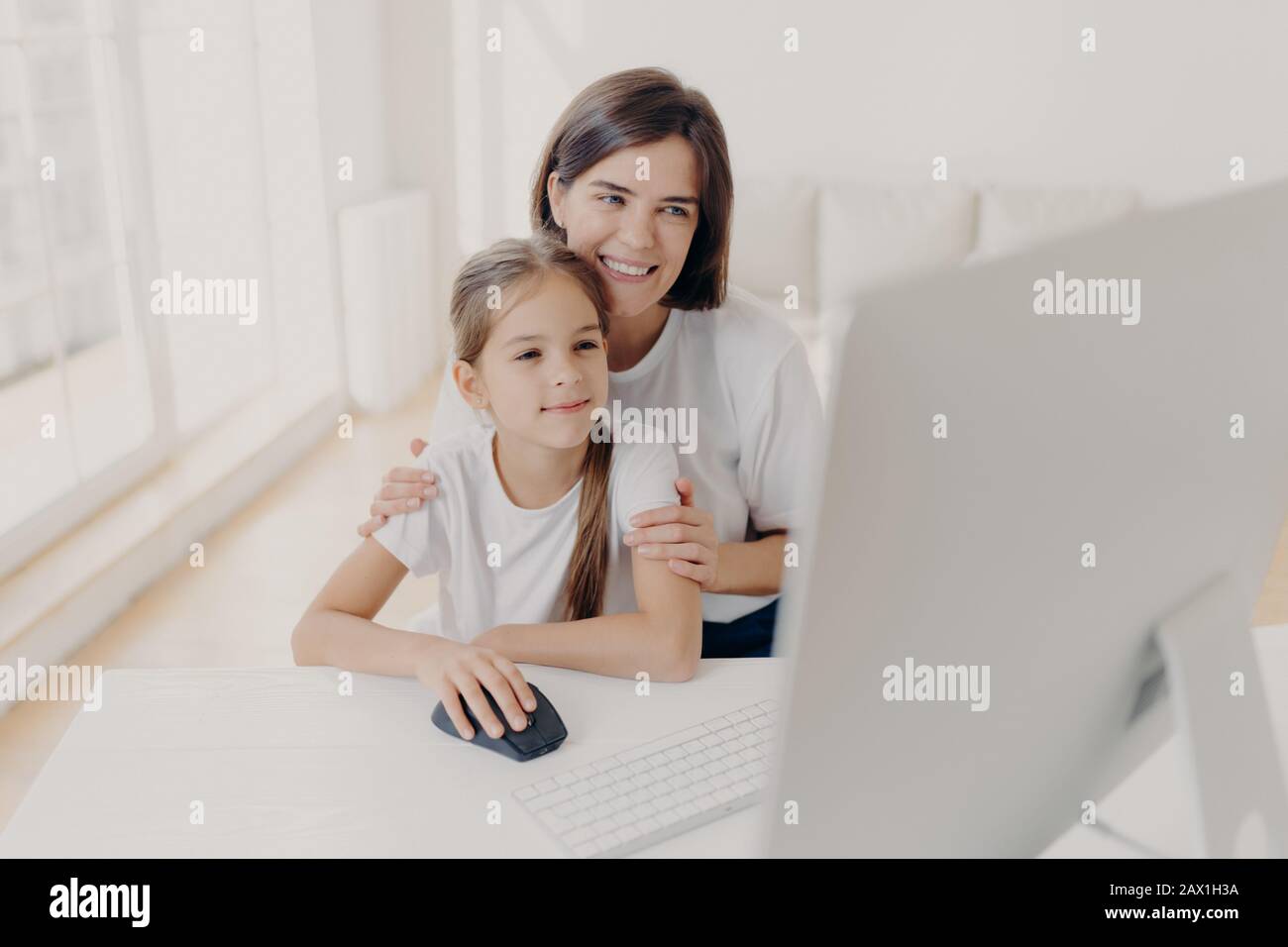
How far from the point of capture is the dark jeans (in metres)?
Result: 1.62

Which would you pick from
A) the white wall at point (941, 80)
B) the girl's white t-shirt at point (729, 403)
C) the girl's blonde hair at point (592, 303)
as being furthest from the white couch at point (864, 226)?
the girl's blonde hair at point (592, 303)

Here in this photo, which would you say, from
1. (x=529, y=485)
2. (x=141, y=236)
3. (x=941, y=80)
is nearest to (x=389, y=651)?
(x=529, y=485)

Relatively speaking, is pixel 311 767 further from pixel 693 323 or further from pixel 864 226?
pixel 864 226

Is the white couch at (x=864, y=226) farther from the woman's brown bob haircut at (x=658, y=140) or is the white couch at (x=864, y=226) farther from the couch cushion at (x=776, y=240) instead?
the woman's brown bob haircut at (x=658, y=140)

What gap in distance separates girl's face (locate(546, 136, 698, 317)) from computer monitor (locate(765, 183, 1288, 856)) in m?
0.93

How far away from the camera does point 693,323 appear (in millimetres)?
1644

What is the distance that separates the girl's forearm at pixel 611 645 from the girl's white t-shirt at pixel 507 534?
0.57 ft

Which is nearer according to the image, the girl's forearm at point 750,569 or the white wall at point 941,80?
the girl's forearm at point 750,569

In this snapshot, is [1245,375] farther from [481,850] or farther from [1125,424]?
[481,850]

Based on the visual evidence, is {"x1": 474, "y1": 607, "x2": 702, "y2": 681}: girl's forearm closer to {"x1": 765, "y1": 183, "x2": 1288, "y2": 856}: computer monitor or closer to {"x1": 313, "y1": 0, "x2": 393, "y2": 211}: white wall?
{"x1": 765, "y1": 183, "x2": 1288, "y2": 856}: computer monitor

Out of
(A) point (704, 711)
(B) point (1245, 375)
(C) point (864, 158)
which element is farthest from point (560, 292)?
(C) point (864, 158)

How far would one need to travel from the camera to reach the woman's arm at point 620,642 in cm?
118

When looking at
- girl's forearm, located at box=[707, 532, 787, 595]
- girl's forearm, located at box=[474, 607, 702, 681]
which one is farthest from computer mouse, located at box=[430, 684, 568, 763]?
girl's forearm, located at box=[707, 532, 787, 595]

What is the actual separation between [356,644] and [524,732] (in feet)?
0.84
